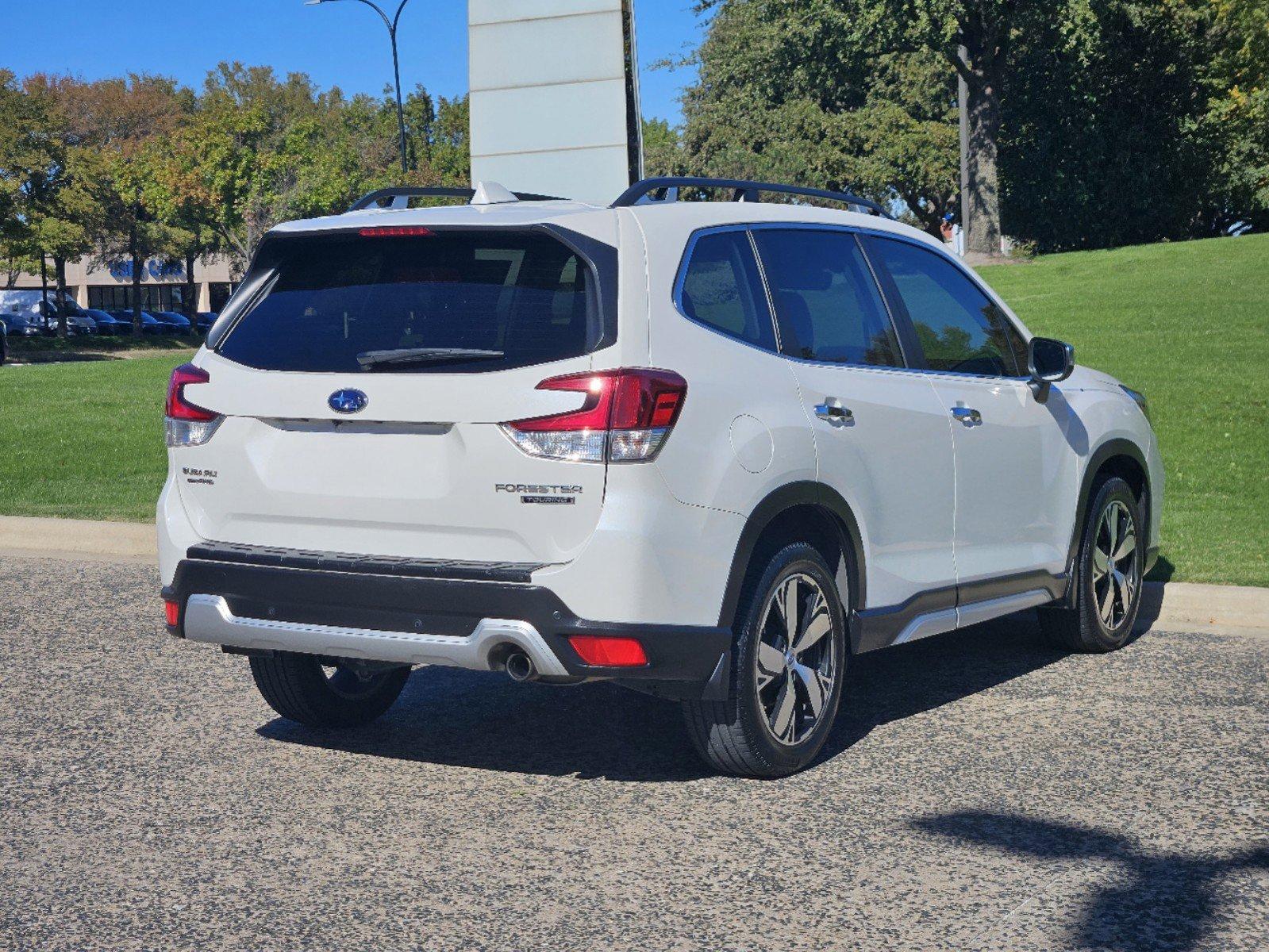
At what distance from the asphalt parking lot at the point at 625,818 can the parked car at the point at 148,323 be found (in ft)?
234

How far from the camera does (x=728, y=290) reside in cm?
538

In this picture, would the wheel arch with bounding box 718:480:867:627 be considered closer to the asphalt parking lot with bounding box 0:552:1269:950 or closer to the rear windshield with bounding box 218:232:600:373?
the asphalt parking lot with bounding box 0:552:1269:950

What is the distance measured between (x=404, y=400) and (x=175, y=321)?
79.3 metres

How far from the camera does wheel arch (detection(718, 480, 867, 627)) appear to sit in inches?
197

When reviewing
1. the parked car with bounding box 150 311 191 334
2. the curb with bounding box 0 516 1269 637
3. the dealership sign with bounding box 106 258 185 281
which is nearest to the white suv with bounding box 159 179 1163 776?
the curb with bounding box 0 516 1269 637

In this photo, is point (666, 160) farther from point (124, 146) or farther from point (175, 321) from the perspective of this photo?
point (175, 321)

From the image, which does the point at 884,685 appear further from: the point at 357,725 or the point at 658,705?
the point at 357,725

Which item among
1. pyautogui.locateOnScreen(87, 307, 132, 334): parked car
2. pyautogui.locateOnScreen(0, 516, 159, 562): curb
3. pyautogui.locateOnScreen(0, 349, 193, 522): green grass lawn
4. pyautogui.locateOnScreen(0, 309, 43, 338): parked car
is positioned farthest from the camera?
pyautogui.locateOnScreen(87, 307, 132, 334): parked car

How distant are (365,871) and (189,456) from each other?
5.13 feet

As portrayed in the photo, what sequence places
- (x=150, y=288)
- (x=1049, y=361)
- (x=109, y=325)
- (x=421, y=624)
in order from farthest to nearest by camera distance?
1. (x=150, y=288)
2. (x=109, y=325)
3. (x=1049, y=361)
4. (x=421, y=624)

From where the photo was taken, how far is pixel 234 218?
2618 inches

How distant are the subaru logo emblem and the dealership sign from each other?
76720 millimetres

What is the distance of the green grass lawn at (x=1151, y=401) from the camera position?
1093 centimetres

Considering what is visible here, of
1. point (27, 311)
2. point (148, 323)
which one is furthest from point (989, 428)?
point (148, 323)
